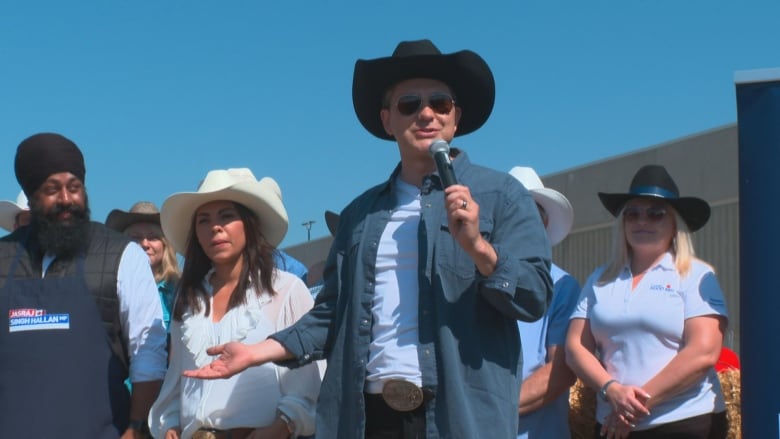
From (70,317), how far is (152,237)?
116 inches

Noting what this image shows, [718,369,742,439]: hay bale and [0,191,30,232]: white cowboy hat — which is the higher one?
[0,191,30,232]: white cowboy hat

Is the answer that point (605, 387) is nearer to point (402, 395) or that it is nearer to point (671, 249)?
point (671, 249)

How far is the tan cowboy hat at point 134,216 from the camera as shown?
7809 millimetres

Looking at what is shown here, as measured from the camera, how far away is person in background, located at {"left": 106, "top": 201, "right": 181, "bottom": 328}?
732cm

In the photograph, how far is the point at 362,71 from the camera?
13.6 feet

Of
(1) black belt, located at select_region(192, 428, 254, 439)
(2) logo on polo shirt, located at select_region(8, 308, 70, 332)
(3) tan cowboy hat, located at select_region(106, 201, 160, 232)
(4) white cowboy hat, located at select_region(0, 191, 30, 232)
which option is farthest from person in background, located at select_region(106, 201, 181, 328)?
(1) black belt, located at select_region(192, 428, 254, 439)

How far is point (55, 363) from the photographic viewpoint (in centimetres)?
473

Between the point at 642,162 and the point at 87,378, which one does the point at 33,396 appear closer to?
the point at 87,378

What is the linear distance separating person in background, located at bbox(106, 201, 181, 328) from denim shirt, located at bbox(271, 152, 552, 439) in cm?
348

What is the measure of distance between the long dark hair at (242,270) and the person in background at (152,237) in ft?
6.32

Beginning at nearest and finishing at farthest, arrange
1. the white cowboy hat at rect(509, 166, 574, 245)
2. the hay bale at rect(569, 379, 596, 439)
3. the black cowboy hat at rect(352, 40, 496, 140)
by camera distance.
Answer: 1. the black cowboy hat at rect(352, 40, 496, 140)
2. the hay bale at rect(569, 379, 596, 439)
3. the white cowboy hat at rect(509, 166, 574, 245)

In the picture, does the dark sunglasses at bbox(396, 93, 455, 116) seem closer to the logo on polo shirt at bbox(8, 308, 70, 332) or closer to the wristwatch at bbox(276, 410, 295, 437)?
the wristwatch at bbox(276, 410, 295, 437)

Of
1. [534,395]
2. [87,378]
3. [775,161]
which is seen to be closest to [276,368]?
[87,378]

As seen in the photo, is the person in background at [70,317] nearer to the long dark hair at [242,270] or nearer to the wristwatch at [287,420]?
the long dark hair at [242,270]
